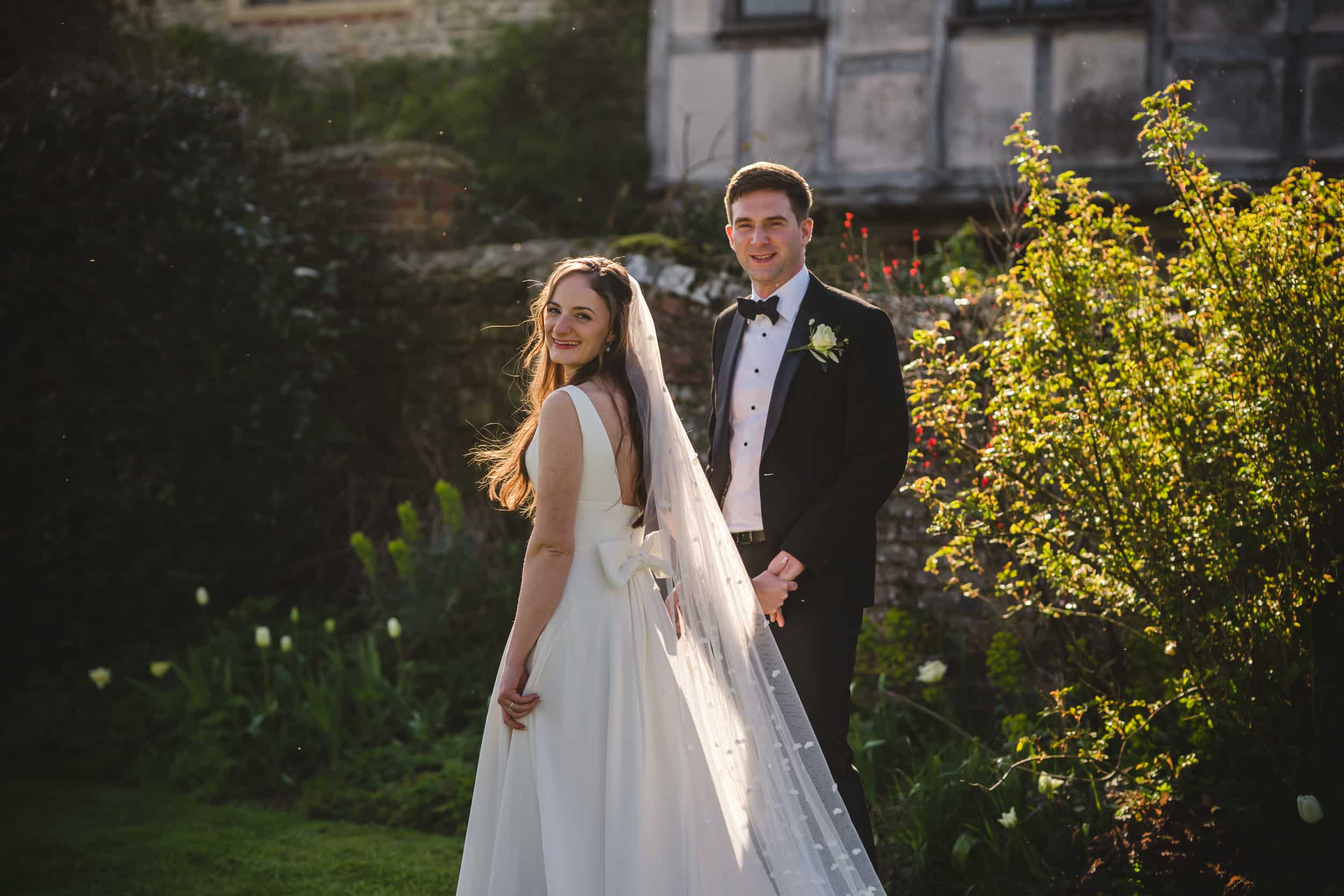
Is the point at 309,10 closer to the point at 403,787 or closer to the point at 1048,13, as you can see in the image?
the point at 1048,13

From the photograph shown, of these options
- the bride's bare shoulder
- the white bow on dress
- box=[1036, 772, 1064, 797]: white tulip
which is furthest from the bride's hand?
box=[1036, 772, 1064, 797]: white tulip

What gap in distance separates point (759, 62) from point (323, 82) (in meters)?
4.44

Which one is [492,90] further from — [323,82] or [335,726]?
[335,726]

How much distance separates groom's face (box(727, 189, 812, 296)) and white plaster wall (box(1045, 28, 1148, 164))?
5.92 m

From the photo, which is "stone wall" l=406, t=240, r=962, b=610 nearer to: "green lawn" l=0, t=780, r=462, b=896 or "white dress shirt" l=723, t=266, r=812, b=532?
"white dress shirt" l=723, t=266, r=812, b=532

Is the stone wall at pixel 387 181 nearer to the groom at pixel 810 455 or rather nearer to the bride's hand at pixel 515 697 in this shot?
the groom at pixel 810 455

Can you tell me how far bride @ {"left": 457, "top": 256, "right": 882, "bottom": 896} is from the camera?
9.70 ft

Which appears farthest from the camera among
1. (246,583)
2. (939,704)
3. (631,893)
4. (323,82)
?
(323,82)

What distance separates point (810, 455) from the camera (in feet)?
11.2

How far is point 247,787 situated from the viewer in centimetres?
544

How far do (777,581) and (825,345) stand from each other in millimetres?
645

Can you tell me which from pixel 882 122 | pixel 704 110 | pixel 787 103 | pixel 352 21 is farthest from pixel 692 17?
pixel 352 21

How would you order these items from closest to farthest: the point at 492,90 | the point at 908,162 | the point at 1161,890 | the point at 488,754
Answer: the point at 488,754
the point at 1161,890
the point at 908,162
the point at 492,90

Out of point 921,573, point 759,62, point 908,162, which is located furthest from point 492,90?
point 921,573
